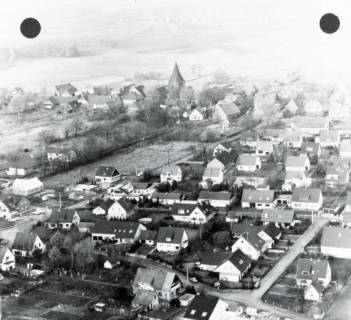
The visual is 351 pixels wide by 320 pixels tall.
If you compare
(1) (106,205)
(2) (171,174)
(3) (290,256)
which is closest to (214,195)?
(2) (171,174)

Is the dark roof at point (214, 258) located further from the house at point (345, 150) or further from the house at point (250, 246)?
the house at point (345, 150)

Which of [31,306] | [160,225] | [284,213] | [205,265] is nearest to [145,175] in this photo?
[160,225]

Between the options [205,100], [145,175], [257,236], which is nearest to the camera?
[257,236]

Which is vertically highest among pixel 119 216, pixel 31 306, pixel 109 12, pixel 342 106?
pixel 109 12

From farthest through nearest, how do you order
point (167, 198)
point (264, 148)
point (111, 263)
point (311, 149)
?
point (264, 148)
point (311, 149)
point (167, 198)
point (111, 263)

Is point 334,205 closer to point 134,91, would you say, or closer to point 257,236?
point 257,236

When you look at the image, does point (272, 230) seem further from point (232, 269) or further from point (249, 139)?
point (249, 139)
